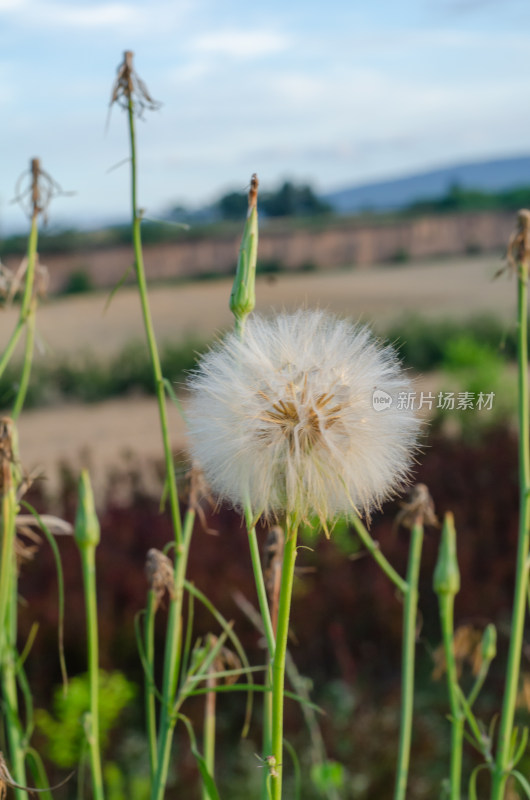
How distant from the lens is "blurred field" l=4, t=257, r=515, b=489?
30.0 ft

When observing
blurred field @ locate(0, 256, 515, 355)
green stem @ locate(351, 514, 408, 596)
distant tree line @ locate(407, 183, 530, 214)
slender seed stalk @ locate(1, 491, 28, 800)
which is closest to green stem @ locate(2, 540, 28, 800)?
slender seed stalk @ locate(1, 491, 28, 800)

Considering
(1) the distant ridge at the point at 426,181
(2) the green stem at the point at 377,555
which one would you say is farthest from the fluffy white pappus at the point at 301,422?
(1) the distant ridge at the point at 426,181

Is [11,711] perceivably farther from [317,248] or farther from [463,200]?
[463,200]

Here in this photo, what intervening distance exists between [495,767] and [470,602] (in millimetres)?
2373

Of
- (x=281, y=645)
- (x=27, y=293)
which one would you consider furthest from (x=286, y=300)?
(x=281, y=645)

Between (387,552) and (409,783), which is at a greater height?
(387,552)

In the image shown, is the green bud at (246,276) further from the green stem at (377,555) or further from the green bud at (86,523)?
the green bud at (86,523)

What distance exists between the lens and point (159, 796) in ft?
3.86

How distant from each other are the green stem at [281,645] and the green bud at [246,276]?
0.20 meters

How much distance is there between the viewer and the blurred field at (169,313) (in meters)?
9.16

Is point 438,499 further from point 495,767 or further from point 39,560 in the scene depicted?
point 495,767

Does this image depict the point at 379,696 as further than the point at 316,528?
Yes

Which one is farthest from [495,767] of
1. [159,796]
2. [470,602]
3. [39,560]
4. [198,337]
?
[198,337]

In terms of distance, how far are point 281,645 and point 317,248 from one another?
2344 cm
